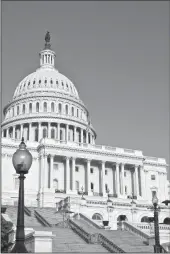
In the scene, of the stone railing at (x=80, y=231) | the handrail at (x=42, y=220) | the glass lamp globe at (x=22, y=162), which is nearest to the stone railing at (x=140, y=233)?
the stone railing at (x=80, y=231)

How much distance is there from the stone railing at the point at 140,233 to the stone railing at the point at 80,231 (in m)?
4.80

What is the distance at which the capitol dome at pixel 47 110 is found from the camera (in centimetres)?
8269

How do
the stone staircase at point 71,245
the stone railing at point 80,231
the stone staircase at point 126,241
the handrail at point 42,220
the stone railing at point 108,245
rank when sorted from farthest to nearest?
the handrail at point 42,220 < the stone railing at point 80,231 < the stone staircase at point 126,241 < the stone railing at point 108,245 < the stone staircase at point 71,245

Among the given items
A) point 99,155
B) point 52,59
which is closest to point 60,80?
point 52,59

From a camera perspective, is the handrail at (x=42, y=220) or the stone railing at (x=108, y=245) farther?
the handrail at (x=42, y=220)

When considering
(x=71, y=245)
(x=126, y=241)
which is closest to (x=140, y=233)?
(x=126, y=241)

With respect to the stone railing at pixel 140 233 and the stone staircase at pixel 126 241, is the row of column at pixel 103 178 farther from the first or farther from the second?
the stone staircase at pixel 126 241

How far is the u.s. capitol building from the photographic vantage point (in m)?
57.4

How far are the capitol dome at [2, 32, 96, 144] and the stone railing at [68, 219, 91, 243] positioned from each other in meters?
42.6

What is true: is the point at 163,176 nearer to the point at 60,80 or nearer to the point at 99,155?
the point at 99,155

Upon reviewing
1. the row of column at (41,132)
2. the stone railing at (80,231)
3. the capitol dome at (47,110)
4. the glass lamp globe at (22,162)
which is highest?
the capitol dome at (47,110)

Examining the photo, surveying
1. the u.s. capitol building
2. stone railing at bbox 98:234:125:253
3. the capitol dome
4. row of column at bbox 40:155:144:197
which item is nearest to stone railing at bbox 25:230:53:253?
stone railing at bbox 98:234:125:253

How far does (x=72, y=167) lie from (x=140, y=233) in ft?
103

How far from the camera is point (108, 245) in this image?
2906cm
